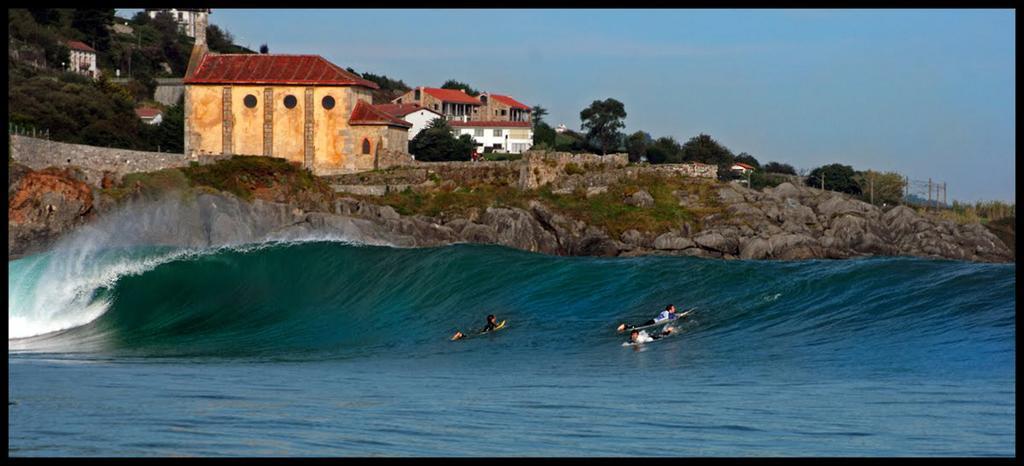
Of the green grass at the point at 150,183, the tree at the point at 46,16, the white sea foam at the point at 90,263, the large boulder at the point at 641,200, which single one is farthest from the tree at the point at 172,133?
the tree at the point at 46,16

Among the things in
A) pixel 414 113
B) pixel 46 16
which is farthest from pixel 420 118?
pixel 46 16

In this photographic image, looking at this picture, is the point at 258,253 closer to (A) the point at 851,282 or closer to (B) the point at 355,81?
(A) the point at 851,282

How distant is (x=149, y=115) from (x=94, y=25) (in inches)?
1068

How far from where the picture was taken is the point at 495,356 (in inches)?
832

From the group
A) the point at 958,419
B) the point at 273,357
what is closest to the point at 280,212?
the point at 273,357

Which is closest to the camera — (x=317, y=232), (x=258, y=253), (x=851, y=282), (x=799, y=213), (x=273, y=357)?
(x=273, y=357)

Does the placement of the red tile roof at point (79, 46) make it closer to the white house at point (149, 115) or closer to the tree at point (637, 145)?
the white house at point (149, 115)

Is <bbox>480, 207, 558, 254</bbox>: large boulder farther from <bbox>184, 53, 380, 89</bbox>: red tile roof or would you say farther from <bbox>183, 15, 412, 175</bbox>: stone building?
<bbox>184, 53, 380, 89</bbox>: red tile roof

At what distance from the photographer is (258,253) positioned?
33781 mm

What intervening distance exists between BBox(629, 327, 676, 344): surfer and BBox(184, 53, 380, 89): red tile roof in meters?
32.1

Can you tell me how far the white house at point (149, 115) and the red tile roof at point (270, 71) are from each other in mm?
16257

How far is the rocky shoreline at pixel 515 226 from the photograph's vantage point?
42.0 metres

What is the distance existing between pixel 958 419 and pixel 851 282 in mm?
12064
